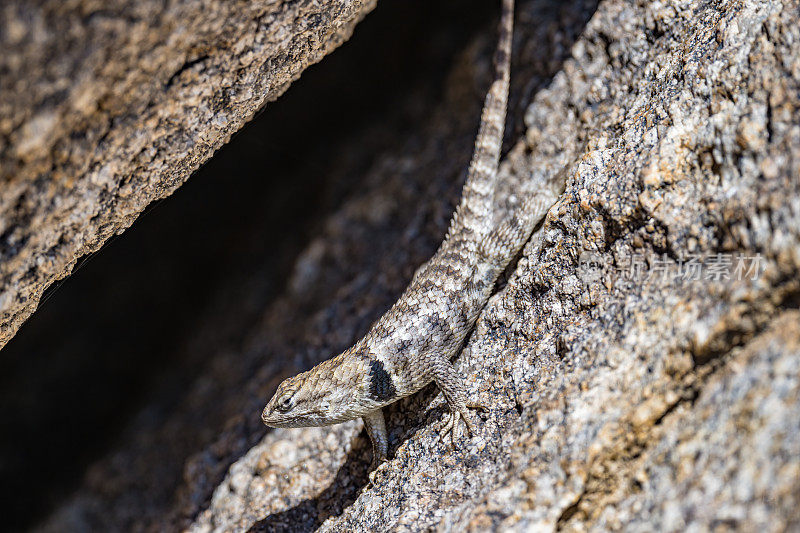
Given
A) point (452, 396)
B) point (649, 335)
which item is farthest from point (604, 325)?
point (452, 396)

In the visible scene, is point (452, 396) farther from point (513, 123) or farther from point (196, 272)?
point (196, 272)

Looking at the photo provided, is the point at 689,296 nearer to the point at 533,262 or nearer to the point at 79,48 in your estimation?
the point at 533,262

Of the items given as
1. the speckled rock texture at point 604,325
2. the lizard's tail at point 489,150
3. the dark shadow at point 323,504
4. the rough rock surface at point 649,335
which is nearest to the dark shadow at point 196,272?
the speckled rock texture at point 604,325

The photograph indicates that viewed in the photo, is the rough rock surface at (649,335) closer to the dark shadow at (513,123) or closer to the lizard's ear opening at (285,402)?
the dark shadow at (513,123)

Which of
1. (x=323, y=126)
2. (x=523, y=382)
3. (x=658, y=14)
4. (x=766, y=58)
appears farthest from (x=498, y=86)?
(x=323, y=126)

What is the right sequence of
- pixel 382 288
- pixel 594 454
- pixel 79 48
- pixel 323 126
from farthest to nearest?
pixel 323 126 < pixel 382 288 < pixel 594 454 < pixel 79 48

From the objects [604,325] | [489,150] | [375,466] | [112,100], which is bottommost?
[604,325]
